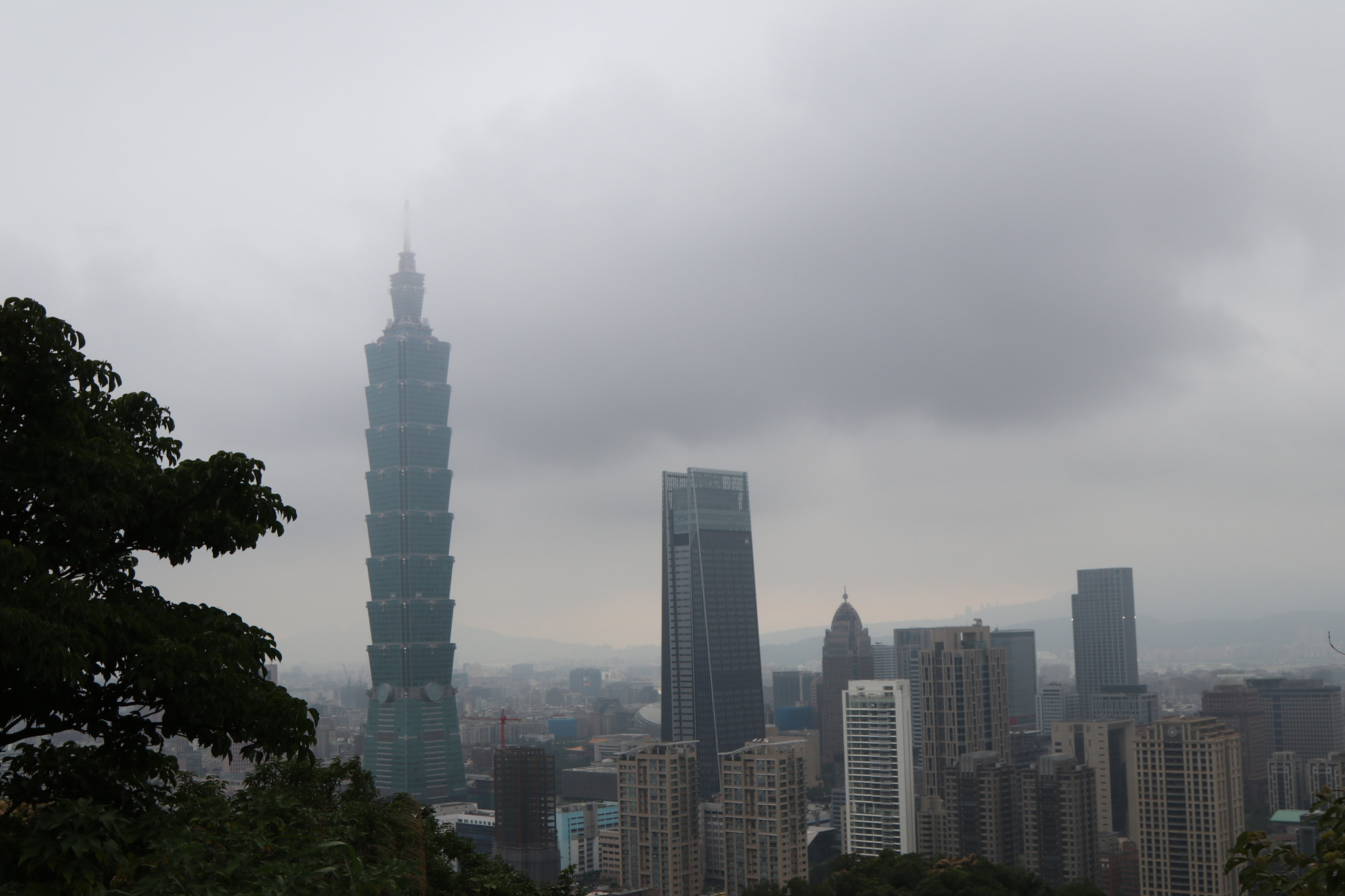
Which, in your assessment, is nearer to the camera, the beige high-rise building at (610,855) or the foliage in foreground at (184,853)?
the foliage in foreground at (184,853)

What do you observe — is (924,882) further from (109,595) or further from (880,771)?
(880,771)

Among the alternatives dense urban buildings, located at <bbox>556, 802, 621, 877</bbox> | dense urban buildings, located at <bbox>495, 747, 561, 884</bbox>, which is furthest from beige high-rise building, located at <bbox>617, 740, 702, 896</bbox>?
dense urban buildings, located at <bbox>556, 802, 621, 877</bbox>

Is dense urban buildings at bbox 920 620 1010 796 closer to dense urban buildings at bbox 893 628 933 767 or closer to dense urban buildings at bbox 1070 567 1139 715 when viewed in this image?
dense urban buildings at bbox 893 628 933 767

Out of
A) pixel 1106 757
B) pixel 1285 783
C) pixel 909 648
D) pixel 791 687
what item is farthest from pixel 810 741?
pixel 791 687

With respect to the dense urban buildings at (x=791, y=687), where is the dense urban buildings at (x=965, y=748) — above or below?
above

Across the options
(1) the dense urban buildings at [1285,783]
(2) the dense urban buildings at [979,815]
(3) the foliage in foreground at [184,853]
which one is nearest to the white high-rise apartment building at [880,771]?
(2) the dense urban buildings at [979,815]

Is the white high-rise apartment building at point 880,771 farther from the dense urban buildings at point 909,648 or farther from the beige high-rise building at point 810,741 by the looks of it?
the beige high-rise building at point 810,741

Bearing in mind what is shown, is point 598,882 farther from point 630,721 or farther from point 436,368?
point 630,721
